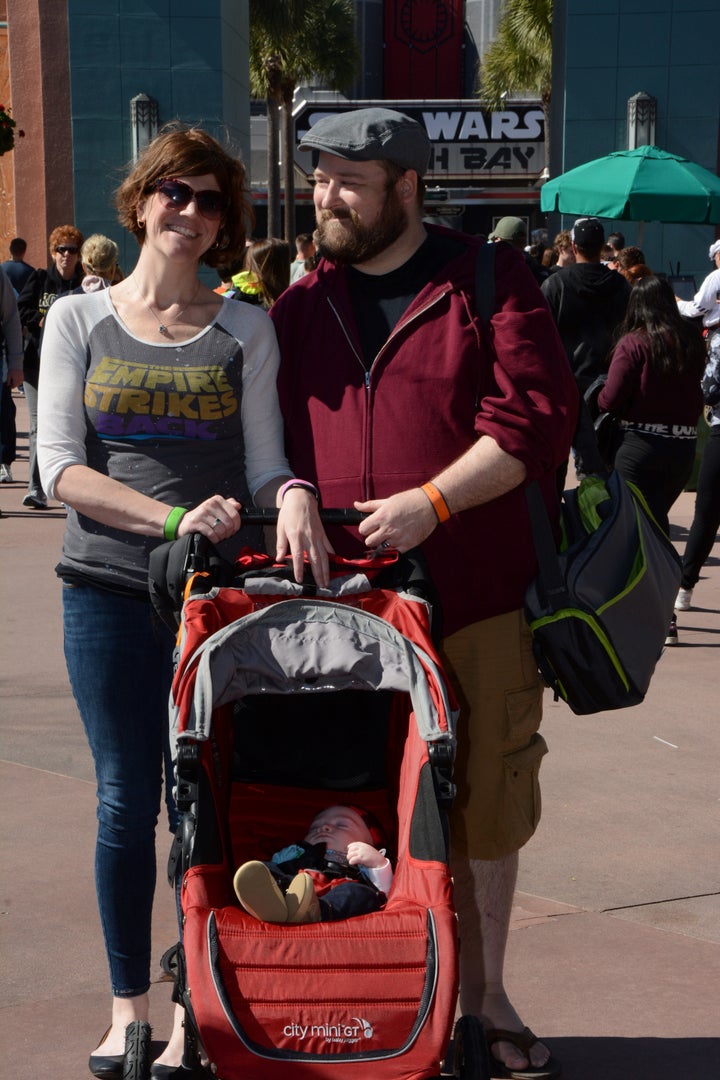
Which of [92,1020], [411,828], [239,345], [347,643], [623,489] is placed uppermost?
[239,345]

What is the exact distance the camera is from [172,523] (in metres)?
3.32

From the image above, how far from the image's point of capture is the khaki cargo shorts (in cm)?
367

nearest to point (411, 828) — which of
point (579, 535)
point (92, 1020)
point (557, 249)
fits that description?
point (579, 535)

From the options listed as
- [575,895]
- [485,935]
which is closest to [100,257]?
[575,895]

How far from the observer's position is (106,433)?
3457 mm

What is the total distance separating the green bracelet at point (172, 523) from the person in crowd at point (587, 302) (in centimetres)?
658

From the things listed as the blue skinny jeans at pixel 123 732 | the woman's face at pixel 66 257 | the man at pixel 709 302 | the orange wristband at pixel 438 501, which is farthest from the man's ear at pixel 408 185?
the woman's face at pixel 66 257

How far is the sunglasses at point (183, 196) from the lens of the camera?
3443 mm

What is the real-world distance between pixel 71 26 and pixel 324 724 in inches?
960

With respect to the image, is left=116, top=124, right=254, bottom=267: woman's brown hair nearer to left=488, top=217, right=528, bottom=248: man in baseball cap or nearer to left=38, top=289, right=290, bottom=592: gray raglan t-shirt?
left=38, top=289, right=290, bottom=592: gray raglan t-shirt

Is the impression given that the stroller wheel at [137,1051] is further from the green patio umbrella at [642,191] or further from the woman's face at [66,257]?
the green patio umbrella at [642,191]

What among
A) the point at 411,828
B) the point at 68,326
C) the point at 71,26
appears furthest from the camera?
the point at 71,26

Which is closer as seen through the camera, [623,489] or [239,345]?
[239,345]

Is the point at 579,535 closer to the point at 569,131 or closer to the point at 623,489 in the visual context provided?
the point at 623,489
